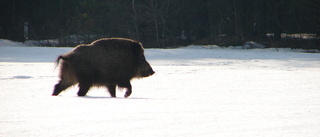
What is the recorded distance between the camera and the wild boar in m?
6.81

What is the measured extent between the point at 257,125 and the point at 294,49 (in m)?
25.1

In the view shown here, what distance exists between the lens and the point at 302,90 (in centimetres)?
823

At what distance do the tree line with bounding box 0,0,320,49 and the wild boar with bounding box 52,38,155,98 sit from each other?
2220 centimetres

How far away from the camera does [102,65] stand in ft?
22.8

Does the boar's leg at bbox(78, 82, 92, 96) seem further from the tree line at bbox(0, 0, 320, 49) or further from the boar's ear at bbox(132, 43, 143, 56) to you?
the tree line at bbox(0, 0, 320, 49)

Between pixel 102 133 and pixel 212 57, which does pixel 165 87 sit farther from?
pixel 212 57

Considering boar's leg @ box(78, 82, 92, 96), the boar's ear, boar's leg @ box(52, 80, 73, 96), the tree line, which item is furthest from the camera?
the tree line

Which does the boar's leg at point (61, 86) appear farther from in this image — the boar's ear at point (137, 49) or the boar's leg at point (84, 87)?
the boar's ear at point (137, 49)

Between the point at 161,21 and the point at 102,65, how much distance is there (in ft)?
91.6

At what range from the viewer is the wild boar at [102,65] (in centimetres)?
681

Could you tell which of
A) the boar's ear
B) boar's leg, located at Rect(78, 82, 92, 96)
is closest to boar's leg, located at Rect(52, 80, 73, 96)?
boar's leg, located at Rect(78, 82, 92, 96)

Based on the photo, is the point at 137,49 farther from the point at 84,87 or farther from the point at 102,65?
the point at 84,87

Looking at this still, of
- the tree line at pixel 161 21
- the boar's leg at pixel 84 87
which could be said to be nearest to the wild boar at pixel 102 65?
the boar's leg at pixel 84 87

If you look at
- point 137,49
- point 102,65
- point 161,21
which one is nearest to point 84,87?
point 102,65
